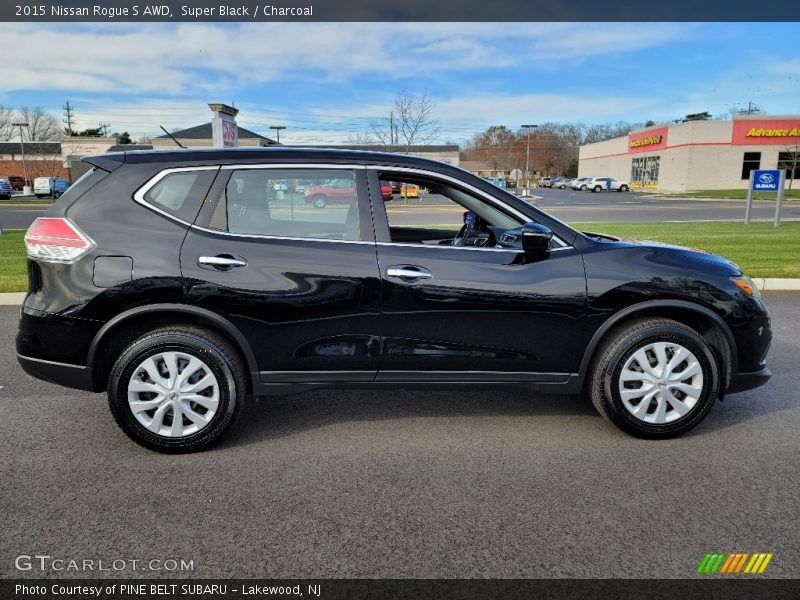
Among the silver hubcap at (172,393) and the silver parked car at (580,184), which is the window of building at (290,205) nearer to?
the silver hubcap at (172,393)

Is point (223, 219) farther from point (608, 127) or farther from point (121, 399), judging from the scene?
point (608, 127)

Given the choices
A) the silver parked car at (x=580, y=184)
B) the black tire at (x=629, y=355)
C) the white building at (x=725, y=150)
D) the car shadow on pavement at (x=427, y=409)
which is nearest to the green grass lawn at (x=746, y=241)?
the car shadow on pavement at (x=427, y=409)

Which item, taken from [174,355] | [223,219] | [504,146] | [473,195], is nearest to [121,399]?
[174,355]

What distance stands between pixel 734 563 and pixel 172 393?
292 centimetres

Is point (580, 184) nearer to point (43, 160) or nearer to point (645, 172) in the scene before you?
point (645, 172)

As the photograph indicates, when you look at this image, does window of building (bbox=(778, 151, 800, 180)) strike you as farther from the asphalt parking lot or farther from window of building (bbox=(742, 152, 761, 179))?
the asphalt parking lot

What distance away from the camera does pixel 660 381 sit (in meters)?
3.68

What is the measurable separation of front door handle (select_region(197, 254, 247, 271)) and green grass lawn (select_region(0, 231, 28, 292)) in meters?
6.06

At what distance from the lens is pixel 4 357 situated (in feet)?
18.2

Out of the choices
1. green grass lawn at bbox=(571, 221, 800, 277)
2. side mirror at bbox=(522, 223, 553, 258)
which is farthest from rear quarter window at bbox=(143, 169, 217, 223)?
green grass lawn at bbox=(571, 221, 800, 277)

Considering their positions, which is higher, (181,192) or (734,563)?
(181,192)

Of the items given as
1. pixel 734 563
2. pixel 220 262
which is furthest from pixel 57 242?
pixel 734 563

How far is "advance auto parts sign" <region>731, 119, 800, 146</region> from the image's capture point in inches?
2147

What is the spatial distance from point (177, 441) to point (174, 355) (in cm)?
51
